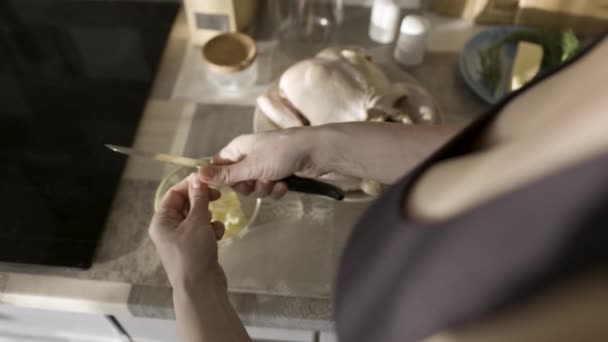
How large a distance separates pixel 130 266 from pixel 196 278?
146 millimetres

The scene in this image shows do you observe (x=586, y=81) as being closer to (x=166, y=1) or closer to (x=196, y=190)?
(x=196, y=190)

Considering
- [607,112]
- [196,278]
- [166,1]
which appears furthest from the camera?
[166,1]

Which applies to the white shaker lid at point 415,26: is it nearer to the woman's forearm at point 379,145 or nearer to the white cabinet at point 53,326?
the woman's forearm at point 379,145

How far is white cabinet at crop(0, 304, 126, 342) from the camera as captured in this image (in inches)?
27.1

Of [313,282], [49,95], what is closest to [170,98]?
[49,95]

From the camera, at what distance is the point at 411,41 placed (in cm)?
81

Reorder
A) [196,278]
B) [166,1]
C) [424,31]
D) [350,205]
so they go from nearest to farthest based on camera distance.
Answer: [196,278]
[350,205]
[424,31]
[166,1]

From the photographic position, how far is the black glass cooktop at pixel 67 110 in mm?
653

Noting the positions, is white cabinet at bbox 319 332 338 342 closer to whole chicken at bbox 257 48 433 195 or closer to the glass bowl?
the glass bowl

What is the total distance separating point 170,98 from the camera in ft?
2.67

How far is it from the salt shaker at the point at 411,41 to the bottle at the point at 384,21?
0.9 inches

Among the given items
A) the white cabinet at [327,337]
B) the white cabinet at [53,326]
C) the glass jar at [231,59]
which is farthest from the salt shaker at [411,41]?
the white cabinet at [53,326]

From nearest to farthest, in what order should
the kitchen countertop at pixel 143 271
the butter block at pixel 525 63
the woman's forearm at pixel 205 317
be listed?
the woman's forearm at pixel 205 317
the kitchen countertop at pixel 143 271
the butter block at pixel 525 63

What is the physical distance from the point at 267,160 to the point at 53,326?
17.0 inches
